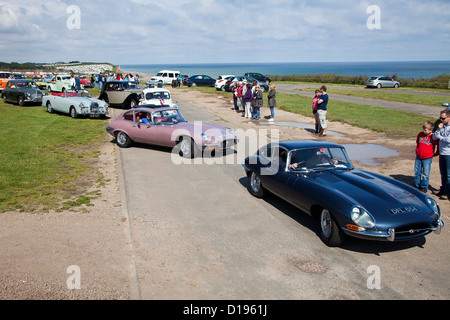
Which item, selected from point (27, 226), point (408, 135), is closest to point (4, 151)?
point (27, 226)

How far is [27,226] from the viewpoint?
6.57 metres

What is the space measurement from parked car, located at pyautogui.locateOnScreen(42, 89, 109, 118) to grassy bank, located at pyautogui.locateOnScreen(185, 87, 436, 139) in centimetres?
1097

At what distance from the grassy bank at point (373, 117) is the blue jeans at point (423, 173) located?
6.65 meters

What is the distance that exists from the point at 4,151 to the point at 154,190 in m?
6.42

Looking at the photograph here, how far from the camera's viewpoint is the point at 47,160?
431 inches

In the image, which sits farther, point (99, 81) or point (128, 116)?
point (99, 81)

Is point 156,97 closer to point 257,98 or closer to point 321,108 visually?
point 257,98

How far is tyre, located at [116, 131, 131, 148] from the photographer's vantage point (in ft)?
42.0

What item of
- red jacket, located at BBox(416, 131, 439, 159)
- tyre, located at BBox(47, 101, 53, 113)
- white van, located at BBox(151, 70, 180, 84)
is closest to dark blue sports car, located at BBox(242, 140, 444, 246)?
red jacket, located at BBox(416, 131, 439, 159)

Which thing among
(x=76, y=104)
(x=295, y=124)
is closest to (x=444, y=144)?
(x=295, y=124)

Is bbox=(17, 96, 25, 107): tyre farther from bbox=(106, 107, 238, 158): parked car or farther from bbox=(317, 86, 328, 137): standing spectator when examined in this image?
bbox=(317, 86, 328, 137): standing spectator

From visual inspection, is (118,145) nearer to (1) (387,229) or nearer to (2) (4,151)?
(2) (4,151)

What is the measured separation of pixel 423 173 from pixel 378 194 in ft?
9.69
